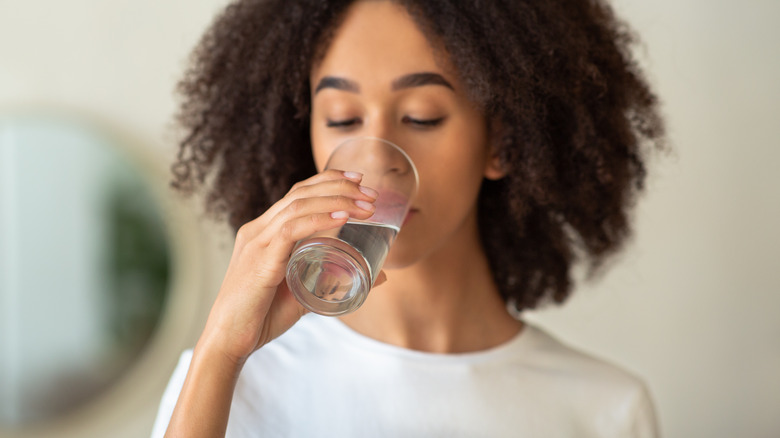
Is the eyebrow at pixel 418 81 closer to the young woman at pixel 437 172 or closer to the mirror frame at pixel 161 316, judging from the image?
the young woman at pixel 437 172

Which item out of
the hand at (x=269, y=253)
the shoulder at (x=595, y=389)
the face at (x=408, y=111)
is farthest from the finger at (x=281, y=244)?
the shoulder at (x=595, y=389)

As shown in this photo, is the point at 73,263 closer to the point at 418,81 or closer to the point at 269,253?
the point at 418,81

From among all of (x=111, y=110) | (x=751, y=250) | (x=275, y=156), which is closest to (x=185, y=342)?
(x=111, y=110)

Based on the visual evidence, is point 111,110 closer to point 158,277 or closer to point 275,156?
point 158,277

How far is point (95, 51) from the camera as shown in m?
2.12

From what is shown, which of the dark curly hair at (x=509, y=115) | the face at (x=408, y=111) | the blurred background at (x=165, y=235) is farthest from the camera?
the blurred background at (x=165, y=235)

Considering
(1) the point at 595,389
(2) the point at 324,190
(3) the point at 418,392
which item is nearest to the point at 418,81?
(2) the point at 324,190

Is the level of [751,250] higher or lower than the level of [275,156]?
higher

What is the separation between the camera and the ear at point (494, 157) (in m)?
1.17

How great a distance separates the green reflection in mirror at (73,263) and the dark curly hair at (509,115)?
0.69 m

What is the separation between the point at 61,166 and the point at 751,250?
1793 mm

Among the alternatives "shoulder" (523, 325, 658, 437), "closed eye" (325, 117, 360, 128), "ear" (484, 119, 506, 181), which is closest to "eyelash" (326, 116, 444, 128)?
"closed eye" (325, 117, 360, 128)

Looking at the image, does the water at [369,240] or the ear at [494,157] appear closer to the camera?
the water at [369,240]

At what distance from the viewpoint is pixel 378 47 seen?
107 cm
